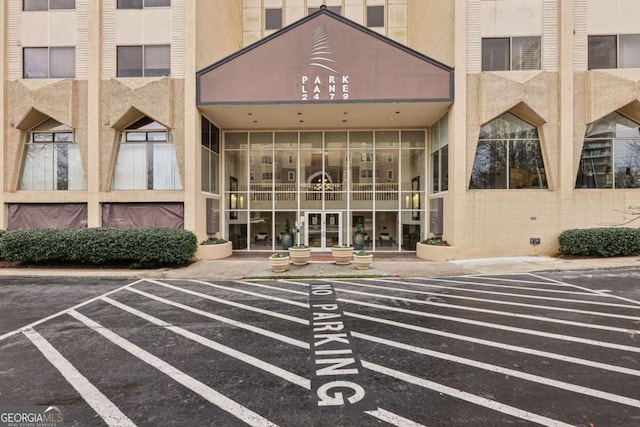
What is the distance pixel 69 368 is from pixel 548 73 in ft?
62.1

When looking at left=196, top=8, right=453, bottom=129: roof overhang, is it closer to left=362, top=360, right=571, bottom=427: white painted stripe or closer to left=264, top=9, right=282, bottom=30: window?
left=264, top=9, right=282, bottom=30: window

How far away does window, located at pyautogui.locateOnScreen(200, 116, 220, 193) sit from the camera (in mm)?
15328

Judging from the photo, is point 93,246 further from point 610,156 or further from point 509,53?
point 610,156

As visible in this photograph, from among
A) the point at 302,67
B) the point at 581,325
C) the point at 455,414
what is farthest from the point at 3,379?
the point at 302,67

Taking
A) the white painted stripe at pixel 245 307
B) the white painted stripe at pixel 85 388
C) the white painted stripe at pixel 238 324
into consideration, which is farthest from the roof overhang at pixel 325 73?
the white painted stripe at pixel 85 388

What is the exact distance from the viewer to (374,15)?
20062mm

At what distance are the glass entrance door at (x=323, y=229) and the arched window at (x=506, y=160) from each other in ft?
23.6

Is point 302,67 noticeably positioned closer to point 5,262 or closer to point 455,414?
point 455,414

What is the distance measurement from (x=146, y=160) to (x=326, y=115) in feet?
29.9

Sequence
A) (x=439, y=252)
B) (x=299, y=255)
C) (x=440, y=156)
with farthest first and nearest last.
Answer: (x=440, y=156) < (x=439, y=252) < (x=299, y=255)

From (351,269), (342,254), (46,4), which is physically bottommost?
(351,269)

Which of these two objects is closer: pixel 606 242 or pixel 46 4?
pixel 606 242

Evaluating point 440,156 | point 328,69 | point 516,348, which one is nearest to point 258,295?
point 516,348

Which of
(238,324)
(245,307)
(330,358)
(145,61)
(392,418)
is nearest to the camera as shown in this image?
(392,418)
